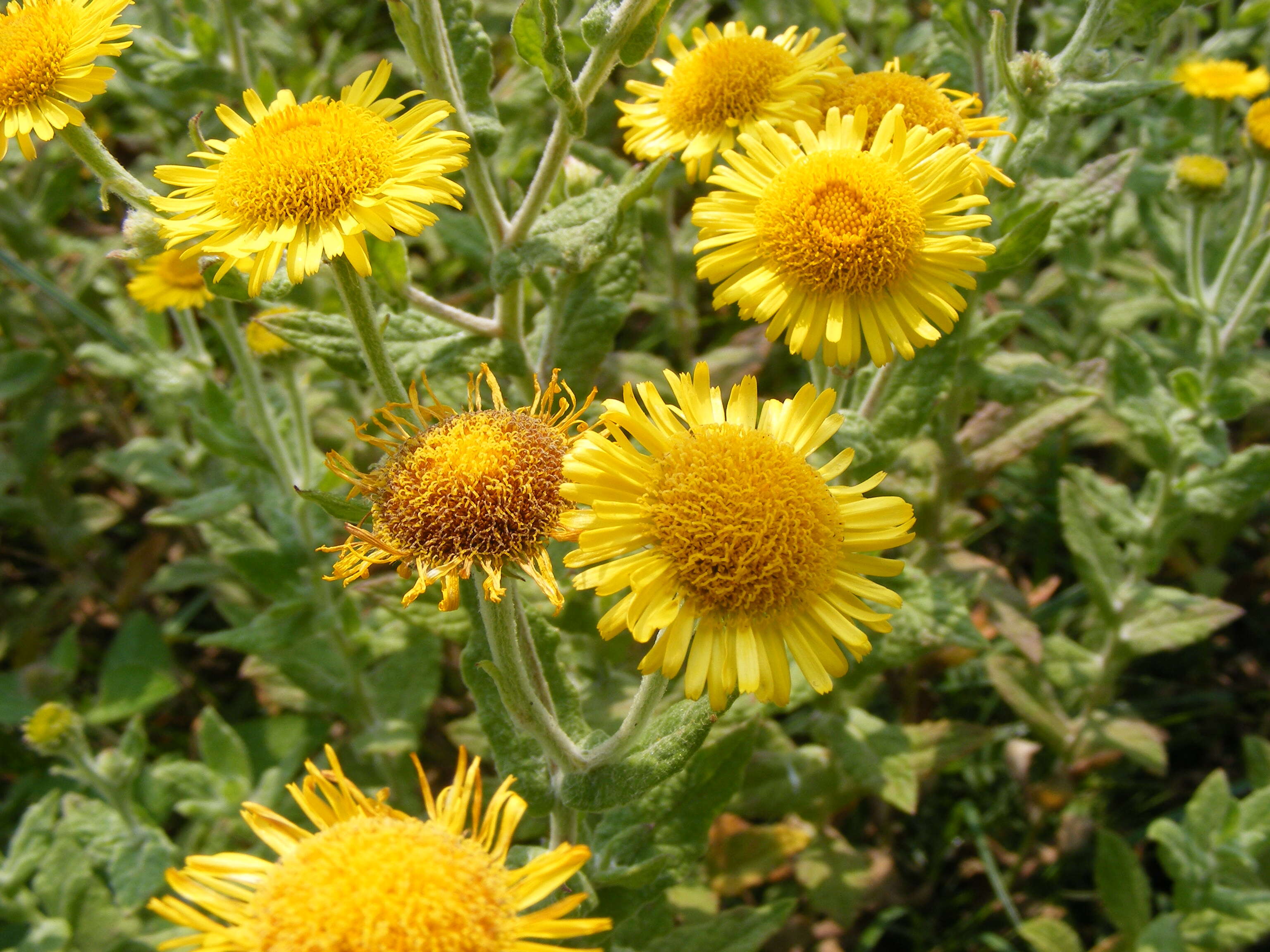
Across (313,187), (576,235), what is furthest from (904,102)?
(313,187)

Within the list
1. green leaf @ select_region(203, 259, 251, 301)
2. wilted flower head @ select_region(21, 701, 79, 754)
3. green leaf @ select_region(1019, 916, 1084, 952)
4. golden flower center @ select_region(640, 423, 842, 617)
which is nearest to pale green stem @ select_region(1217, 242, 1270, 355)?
green leaf @ select_region(1019, 916, 1084, 952)

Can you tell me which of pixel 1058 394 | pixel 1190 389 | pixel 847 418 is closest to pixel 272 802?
pixel 847 418

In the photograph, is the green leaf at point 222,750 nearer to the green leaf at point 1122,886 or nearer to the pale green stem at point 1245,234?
the green leaf at point 1122,886

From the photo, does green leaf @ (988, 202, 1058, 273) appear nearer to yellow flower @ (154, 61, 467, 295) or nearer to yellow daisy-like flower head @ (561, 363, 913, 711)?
yellow daisy-like flower head @ (561, 363, 913, 711)

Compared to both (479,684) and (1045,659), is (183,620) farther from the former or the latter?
(1045,659)

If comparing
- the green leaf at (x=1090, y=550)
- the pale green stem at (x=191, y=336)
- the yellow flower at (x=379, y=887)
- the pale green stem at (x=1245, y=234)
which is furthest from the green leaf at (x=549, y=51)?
the pale green stem at (x=1245, y=234)

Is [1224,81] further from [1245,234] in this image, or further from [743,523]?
[743,523]
